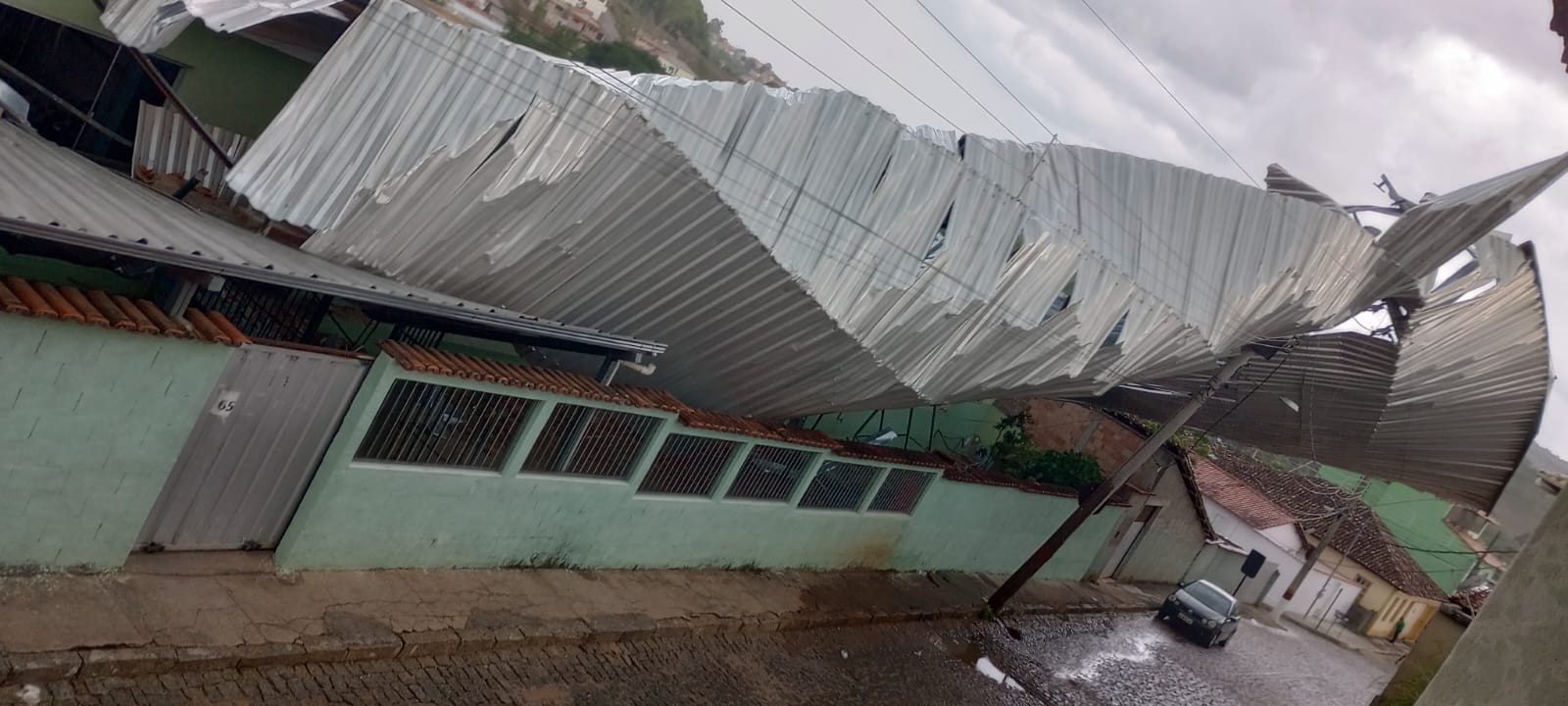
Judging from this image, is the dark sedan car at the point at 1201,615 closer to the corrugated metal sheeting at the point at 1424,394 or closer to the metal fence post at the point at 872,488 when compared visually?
the corrugated metal sheeting at the point at 1424,394

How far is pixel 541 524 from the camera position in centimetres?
873

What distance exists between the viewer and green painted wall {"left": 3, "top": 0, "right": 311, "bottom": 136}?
784 cm

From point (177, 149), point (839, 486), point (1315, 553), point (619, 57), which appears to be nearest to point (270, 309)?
point (177, 149)

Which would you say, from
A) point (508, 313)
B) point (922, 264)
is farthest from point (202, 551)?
point (922, 264)

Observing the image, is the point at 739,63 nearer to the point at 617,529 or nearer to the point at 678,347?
the point at 678,347

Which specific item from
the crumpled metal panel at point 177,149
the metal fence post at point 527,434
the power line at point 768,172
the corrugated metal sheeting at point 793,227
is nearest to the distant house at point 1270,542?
the corrugated metal sheeting at point 793,227

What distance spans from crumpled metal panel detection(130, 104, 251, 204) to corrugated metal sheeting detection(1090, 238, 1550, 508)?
39.3 ft

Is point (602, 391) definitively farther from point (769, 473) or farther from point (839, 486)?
point (839, 486)

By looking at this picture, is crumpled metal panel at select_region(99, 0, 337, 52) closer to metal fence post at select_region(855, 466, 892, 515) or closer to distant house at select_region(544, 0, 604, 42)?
distant house at select_region(544, 0, 604, 42)

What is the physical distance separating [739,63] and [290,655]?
5349 mm

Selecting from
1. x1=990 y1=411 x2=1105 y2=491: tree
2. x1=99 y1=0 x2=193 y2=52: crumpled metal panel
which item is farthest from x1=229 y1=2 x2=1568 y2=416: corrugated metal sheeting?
x1=990 y1=411 x2=1105 y2=491: tree

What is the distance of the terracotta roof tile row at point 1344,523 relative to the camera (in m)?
33.2

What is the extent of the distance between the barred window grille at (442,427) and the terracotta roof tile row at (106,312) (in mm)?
1182

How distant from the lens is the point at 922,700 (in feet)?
33.8
